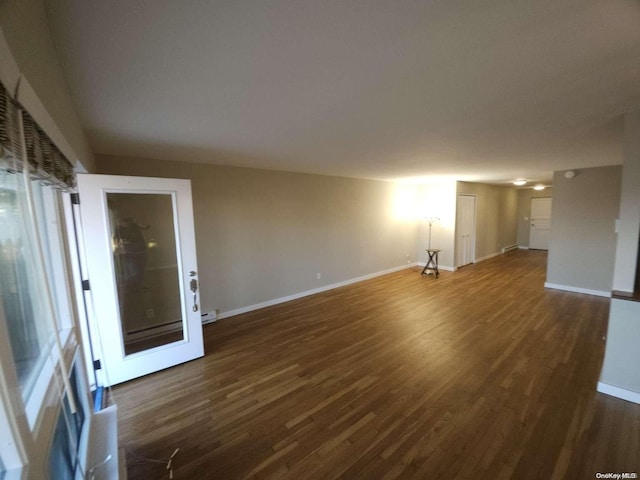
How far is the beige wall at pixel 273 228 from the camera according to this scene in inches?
149

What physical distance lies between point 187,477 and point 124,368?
145cm

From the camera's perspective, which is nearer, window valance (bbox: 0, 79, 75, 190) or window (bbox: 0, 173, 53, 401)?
window valance (bbox: 0, 79, 75, 190)

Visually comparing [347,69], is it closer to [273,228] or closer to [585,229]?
[273,228]

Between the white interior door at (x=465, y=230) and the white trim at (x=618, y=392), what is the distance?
185 inches

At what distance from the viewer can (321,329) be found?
11.9 feet

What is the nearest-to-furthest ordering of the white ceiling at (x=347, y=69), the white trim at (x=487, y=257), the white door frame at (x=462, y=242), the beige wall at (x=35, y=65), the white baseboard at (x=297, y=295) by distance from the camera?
the beige wall at (x=35, y=65)
the white ceiling at (x=347, y=69)
the white baseboard at (x=297, y=295)
the white door frame at (x=462, y=242)
the white trim at (x=487, y=257)

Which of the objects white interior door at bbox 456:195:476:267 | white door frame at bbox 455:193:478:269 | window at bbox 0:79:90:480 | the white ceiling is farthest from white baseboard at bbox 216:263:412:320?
the white ceiling

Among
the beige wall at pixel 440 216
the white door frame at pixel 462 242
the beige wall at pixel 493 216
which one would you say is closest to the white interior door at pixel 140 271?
the beige wall at pixel 440 216

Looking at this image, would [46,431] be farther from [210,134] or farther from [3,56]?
[210,134]

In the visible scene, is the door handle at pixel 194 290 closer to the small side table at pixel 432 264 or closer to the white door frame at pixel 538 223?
the small side table at pixel 432 264

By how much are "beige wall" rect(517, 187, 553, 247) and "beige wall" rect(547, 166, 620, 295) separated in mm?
5124

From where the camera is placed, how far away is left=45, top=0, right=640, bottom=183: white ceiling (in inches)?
38.5

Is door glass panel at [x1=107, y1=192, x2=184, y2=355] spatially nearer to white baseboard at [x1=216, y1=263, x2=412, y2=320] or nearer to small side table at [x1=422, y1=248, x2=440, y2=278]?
white baseboard at [x1=216, y1=263, x2=412, y2=320]

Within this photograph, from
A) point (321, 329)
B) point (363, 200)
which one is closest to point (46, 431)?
point (321, 329)
